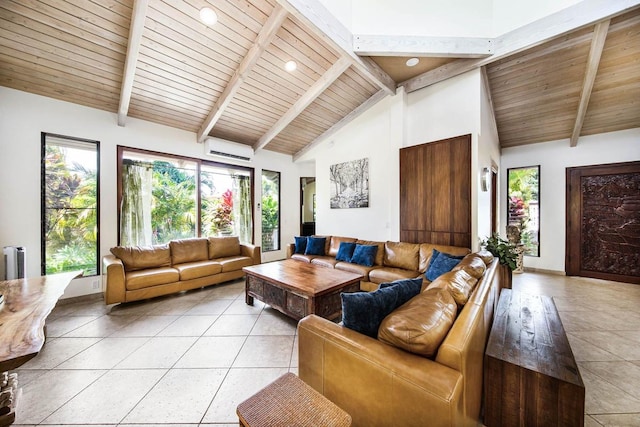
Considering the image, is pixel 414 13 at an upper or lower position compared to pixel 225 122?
upper

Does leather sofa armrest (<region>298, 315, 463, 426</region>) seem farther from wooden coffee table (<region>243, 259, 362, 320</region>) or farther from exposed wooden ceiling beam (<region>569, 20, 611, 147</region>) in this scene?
exposed wooden ceiling beam (<region>569, 20, 611, 147</region>)

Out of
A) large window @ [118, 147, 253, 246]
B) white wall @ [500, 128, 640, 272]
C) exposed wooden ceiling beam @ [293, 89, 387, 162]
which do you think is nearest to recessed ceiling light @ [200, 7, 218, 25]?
large window @ [118, 147, 253, 246]

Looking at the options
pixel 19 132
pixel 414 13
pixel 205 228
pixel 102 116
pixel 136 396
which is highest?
pixel 414 13

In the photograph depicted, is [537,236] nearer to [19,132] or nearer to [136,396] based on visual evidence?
[136,396]

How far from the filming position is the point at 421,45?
3074 millimetres

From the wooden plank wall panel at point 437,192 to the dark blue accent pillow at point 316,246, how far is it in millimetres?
1516

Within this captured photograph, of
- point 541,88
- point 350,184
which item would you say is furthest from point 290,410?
point 541,88

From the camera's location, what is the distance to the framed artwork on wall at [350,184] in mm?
4656

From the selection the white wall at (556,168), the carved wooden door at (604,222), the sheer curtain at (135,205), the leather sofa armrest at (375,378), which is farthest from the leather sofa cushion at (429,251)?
the sheer curtain at (135,205)

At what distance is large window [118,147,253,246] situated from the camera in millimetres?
3945

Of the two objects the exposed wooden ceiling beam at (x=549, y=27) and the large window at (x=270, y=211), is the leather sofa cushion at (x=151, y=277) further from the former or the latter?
the exposed wooden ceiling beam at (x=549, y=27)

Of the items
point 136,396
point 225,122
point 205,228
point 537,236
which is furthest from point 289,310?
point 537,236

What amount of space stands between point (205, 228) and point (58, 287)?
9.32 ft

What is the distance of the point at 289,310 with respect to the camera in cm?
267
